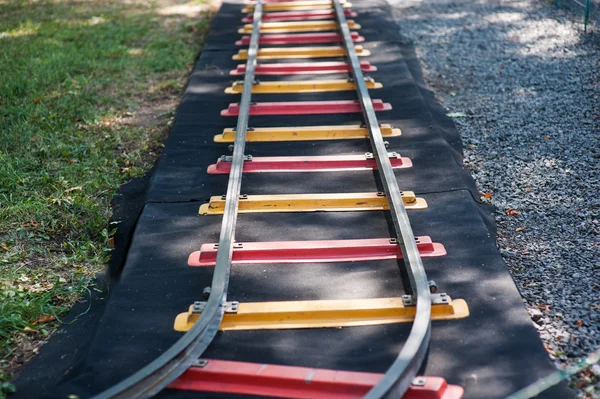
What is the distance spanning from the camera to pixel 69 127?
6285mm

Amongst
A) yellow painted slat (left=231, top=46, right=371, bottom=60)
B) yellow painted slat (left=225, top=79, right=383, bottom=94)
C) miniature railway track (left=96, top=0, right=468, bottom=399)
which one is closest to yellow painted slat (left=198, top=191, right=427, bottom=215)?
miniature railway track (left=96, top=0, right=468, bottom=399)

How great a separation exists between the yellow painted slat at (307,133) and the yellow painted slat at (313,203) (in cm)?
111

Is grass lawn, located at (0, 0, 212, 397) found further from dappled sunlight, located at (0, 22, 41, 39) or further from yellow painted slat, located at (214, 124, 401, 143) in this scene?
yellow painted slat, located at (214, 124, 401, 143)

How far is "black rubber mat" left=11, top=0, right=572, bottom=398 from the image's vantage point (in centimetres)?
335

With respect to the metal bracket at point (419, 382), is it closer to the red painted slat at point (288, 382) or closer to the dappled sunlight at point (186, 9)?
the red painted slat at point (288, 382)

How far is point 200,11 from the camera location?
9.98m

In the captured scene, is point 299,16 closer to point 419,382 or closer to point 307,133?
point 307,133

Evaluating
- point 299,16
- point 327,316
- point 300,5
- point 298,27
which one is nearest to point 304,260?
point 327,316

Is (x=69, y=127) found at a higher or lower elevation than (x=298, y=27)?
lower

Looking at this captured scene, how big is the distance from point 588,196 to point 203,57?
4719mm

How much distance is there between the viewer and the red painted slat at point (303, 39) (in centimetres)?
814

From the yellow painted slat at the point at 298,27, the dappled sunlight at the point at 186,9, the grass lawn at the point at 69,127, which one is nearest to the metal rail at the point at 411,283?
the grass lawn at the point at 69,127

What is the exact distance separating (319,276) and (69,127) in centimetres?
343

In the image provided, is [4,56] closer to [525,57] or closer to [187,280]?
[187,280]
